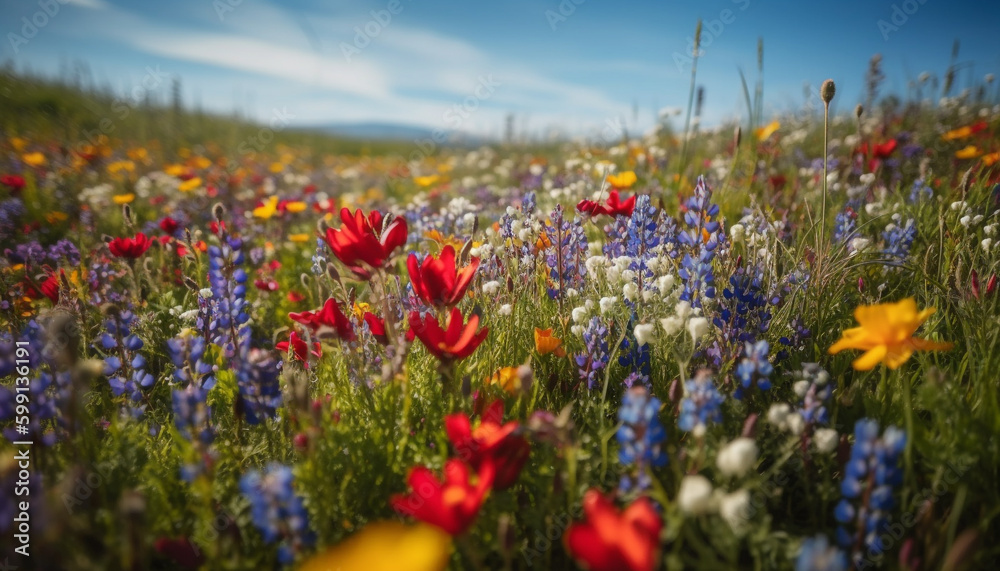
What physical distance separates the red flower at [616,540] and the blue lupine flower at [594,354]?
78 centimetres

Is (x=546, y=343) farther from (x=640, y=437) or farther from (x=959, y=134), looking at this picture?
(x=959, y=134)

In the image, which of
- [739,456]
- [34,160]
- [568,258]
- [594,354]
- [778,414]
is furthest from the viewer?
[34,160]

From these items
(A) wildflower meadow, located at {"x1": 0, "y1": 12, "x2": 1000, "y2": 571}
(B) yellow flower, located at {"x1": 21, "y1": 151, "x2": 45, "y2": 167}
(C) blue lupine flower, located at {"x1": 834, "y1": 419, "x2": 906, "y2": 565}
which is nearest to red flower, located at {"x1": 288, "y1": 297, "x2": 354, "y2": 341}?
(A) wildflower meadow, located at {"x1": 0, "y1": 12, "x2": 1000, "y2": 571}

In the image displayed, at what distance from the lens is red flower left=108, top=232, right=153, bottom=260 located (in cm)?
208

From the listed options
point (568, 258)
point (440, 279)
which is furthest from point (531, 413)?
point (568, 258)

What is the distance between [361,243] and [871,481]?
1303 mm

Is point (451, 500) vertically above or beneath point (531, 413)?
above

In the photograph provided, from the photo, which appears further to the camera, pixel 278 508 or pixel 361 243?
pixel 361 243

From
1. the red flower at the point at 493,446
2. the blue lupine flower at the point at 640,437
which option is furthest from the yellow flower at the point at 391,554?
the blue lupine flower at the point at 640,437

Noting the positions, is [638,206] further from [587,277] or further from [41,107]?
[41,107]

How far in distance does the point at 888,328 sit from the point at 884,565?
539mm

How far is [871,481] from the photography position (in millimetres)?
1004

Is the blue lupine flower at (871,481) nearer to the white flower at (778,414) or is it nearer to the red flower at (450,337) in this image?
the white flower at (778,414)

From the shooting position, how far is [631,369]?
5.75ft
